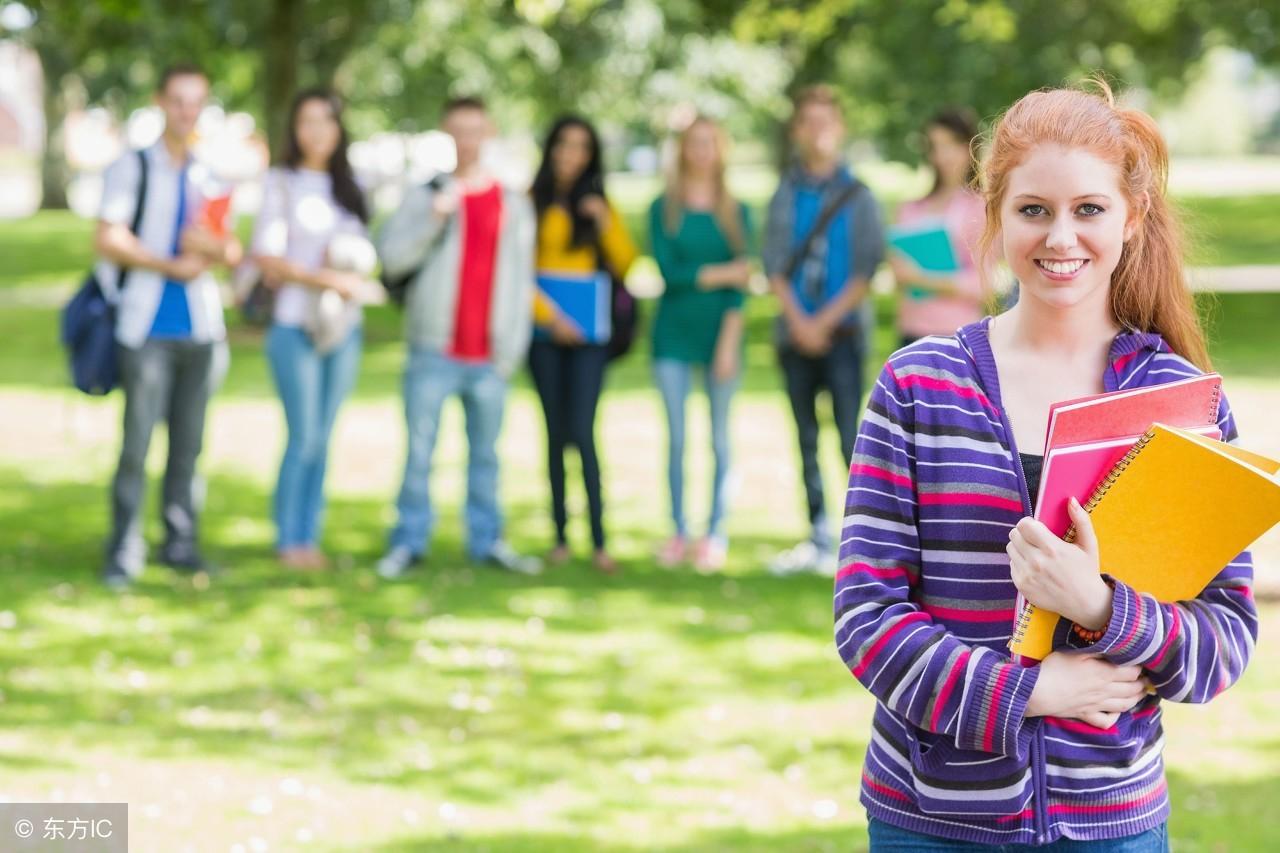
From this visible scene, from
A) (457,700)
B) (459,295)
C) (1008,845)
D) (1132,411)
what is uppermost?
(459,295)

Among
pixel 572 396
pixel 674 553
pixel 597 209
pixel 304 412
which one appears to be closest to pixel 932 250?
pixel 597 209

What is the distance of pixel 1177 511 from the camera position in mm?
2320

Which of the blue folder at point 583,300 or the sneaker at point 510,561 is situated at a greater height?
the blue folder at point 583,300

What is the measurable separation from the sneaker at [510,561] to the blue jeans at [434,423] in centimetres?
29

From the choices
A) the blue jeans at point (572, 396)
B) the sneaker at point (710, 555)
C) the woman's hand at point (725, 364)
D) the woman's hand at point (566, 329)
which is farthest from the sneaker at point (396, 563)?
the woman's hand at point (725, 364)

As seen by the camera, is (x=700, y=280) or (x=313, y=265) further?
(x=700, y=280)

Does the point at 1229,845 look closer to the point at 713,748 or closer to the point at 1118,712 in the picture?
the point at 713,748

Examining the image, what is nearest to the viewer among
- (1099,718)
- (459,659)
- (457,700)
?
(1099,718)

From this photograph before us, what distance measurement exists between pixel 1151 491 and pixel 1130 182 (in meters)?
0.47

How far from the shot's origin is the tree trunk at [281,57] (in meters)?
21.0

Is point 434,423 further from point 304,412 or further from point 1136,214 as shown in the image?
point 1136,214

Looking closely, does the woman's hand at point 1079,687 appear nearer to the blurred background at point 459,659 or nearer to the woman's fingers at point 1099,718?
the woman's fingers at point 1099,718

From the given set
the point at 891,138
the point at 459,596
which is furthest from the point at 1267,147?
the point at 459,596

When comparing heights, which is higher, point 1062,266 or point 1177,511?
point 1062,266
